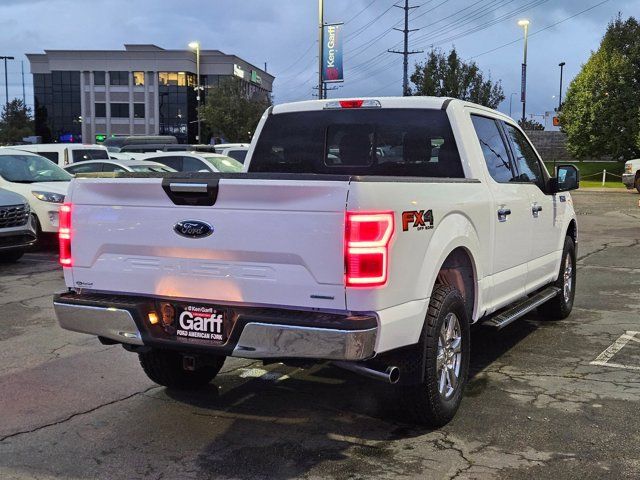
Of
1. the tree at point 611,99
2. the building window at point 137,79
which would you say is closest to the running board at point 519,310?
the tree at point 611,99

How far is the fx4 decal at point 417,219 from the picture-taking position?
3740 millimetres

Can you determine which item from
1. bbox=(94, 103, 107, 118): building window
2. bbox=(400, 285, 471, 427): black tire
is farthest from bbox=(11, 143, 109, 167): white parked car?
bbox=(94, 103, 107, 118): building window

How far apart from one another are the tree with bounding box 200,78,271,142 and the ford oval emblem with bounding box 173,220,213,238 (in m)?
57.1

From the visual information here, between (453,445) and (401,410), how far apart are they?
40 cm

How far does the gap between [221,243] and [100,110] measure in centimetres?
9567

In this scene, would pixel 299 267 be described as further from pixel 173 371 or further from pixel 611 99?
pixel 611 99

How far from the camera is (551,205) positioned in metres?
6.55

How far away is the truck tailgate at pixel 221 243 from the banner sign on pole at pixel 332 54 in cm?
3264

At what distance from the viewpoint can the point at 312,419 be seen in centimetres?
453

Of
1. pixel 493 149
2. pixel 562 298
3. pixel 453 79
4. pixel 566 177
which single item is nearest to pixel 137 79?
pixel 453 79

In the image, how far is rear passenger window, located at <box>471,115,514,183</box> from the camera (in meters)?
5.43

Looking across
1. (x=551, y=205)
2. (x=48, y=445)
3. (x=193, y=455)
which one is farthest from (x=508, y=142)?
(x=48, y=445)

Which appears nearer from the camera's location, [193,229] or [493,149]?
[193,229]

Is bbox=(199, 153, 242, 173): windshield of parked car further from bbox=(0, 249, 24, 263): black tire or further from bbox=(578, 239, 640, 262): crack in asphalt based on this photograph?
bbox=(578, 239, 640, 262): crack in asphalt
